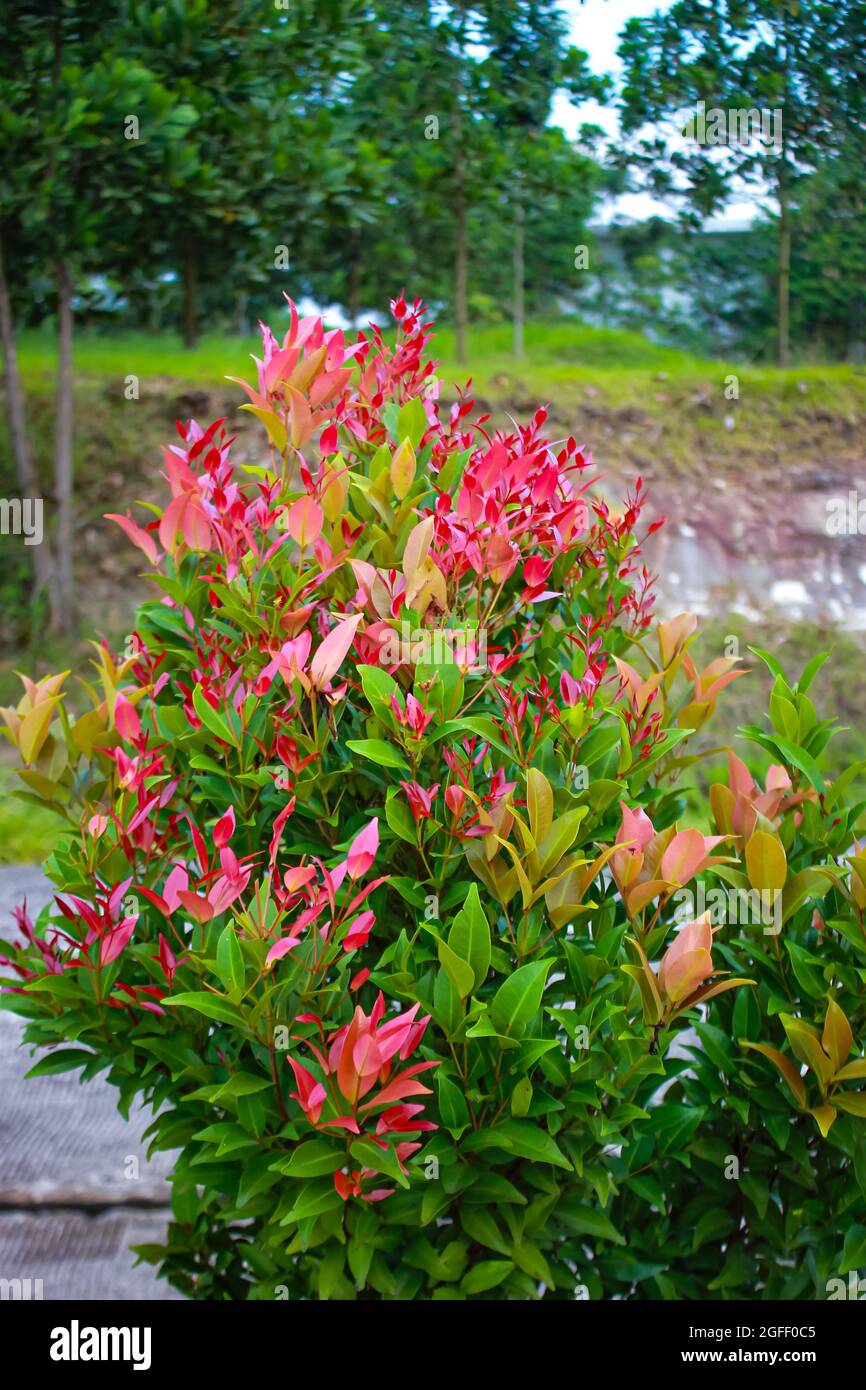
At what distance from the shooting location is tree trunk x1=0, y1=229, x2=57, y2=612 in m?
7.72

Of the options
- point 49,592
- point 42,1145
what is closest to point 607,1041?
point 42,1145

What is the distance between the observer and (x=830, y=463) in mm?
9156

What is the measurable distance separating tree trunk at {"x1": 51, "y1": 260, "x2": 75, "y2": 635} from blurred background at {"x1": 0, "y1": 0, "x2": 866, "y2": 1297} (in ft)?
0.06

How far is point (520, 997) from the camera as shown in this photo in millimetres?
1617

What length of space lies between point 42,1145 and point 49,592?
5.15 m

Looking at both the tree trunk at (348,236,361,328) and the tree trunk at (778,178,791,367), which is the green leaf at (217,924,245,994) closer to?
the tree trunk at (348,236,361,328)

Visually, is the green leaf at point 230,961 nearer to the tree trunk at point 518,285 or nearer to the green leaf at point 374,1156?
the green leaf at point 374,1156

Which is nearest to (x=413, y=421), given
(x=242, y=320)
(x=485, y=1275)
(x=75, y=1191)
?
(x=485, y=1275)

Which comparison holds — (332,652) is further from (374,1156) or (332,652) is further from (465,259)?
(465,259)

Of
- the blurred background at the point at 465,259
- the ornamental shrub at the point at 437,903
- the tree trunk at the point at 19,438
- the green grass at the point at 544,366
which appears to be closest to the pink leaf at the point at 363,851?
the ornamental shrub at the point at 437,903

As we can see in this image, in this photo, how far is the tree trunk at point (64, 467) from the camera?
7.64 metres

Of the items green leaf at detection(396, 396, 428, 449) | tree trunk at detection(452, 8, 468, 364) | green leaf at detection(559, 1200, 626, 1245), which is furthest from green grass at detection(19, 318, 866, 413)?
green leaf at detection(559, 1200, 626, 1245)

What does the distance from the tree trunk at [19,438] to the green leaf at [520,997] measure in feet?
22.2

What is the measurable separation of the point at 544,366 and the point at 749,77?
258 cm
